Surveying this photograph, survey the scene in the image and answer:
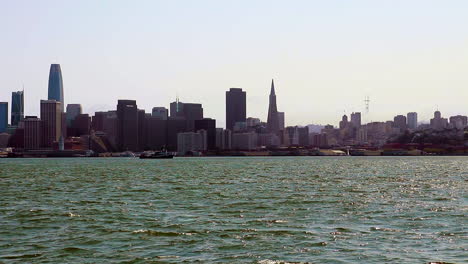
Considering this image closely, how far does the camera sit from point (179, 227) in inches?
1662

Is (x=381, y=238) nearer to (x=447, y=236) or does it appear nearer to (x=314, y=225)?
(x=447, y=236)

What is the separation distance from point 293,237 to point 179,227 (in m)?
8.22

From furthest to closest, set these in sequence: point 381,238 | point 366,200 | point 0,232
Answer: point 366,200
point 0,232
point 381,238

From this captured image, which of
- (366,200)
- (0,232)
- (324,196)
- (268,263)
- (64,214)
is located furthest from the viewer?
(324,196)

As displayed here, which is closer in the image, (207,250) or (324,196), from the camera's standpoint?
(207,250)

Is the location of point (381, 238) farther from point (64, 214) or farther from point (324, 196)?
point (324, 196)

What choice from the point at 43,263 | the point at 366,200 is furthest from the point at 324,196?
the point at 43,263

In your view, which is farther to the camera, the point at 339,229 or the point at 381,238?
the point at 339,229

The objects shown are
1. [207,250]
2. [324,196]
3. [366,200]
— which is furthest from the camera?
[324,196]

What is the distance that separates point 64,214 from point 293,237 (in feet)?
69.5

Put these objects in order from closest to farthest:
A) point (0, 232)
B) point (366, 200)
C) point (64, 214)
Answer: point (0, 232) < point (64, 214) < point (366, 200)

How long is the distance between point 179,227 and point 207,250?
355 inches

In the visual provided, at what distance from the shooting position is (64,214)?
2008 inches

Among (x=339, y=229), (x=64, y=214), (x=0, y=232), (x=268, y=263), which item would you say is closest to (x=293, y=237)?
(x=339, y=229)
